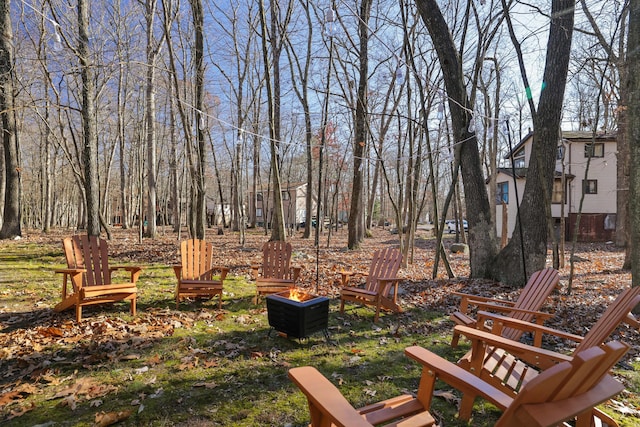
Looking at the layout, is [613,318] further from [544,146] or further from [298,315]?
[544,146]

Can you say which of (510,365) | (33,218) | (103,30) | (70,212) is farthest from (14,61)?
(70,212)

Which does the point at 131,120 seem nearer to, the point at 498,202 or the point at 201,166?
the point at 201,166

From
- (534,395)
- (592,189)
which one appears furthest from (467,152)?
(592,189)

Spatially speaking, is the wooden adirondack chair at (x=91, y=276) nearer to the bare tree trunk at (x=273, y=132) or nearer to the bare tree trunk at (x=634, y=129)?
the bare tree trunk at (x=273, y=132)

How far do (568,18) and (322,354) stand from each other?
715 cm

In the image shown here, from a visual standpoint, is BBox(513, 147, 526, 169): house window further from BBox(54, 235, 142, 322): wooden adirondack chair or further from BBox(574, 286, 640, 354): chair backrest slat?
BBox(54, 235, 142, 322): wooden adirondack chair

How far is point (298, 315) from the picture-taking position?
158 inches

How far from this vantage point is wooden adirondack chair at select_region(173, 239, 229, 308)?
17.5 feet

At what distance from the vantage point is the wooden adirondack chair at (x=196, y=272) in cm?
533

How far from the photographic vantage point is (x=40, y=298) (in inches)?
216

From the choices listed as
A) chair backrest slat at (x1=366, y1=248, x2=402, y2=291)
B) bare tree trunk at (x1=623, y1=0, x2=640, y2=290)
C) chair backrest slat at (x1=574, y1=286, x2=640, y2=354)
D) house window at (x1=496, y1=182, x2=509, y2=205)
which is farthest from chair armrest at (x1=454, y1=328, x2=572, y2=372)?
house window at (x1=496, y1=182, x2=509, y2=205)

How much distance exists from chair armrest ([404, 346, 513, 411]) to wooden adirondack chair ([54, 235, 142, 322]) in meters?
4.11

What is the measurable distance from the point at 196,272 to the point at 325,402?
478 cm

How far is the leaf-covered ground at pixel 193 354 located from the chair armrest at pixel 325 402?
108cm
